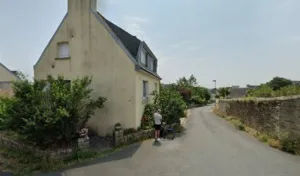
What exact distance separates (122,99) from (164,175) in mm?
5882

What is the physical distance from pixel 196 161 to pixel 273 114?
5.98 metres

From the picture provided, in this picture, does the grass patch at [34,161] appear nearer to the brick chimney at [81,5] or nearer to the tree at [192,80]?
the brick chimney at [81,5]

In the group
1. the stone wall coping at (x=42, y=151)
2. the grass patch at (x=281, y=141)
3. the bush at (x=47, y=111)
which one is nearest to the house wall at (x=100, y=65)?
the bush at (x=47, y=111)

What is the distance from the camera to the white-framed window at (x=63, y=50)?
13.0 metres

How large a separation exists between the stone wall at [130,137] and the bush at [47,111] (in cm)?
195

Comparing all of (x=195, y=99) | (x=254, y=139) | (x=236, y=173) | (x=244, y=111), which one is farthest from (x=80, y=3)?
(x=195, y=99)

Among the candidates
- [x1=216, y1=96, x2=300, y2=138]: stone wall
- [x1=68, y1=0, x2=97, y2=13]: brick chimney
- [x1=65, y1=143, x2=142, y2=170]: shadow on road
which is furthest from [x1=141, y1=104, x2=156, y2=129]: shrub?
[x1=68, y1=0, x2=97, y2=13]: brick chimney

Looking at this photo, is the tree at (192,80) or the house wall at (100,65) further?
the tree at (192,80)

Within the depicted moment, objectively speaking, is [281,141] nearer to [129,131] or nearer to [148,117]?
[148,117]

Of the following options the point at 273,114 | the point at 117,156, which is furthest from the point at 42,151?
the point at 273,114

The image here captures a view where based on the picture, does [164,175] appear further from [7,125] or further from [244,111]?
[244,111]

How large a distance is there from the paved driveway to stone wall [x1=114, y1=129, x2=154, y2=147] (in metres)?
0.62

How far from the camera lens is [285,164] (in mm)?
7457

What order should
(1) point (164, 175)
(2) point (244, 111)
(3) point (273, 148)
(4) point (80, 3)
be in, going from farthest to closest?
(2) point (244, 111), (4) point (80, 3), (3) point (273, 148), (1) point (164, 175)
